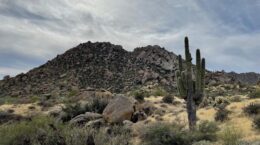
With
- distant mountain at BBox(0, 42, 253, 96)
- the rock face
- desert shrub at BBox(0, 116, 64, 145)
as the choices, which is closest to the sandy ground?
the rock face

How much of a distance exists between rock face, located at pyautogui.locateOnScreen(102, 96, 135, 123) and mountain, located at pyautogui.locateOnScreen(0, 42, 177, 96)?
78.8ft

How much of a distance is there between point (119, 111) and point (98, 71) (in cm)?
3241

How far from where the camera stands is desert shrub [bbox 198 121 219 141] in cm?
1480

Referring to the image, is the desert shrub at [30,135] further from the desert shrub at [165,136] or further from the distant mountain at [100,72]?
the distant mountain at [100,72]

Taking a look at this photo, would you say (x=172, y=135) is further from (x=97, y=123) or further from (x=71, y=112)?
(x=71, y=112)

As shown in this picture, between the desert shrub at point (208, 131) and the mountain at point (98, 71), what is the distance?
31.0 metres

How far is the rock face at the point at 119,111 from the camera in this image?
21.1m

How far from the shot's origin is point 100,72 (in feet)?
175

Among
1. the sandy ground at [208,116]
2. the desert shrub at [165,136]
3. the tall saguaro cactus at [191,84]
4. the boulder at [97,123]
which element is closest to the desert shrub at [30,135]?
the desert shrub at [165,136]

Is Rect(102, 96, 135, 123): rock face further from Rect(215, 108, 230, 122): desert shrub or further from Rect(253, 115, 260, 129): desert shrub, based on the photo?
Rect(253, 115, 260, 129): desert shrub

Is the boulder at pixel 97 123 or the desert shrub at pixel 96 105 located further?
the desert shrub at pixel 96 105

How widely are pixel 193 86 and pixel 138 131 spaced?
10.4 ft

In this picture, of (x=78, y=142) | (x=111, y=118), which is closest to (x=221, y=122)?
(x=111, y=118)

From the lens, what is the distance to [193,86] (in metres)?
17.5
